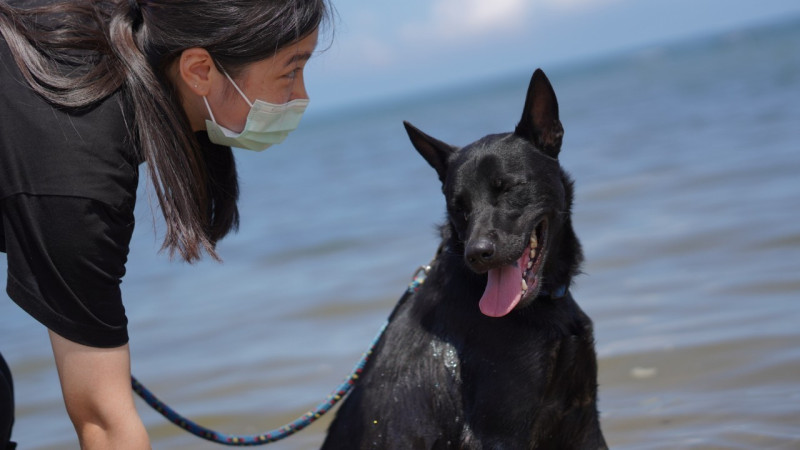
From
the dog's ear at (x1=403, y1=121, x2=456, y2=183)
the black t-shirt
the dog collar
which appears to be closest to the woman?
the black t-shirt

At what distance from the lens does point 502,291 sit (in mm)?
3242

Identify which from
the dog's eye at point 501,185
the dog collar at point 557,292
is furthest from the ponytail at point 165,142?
the dog collar at point 557,292

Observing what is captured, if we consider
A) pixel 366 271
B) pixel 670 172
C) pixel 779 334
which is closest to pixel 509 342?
pixel 779 334

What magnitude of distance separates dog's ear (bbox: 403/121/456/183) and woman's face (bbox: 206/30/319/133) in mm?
668

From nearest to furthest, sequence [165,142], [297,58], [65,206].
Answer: [65,206]
[165,142]
[297,58]

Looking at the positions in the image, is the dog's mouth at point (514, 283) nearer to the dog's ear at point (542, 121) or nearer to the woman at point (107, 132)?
the dog's ear at point (542, 121)

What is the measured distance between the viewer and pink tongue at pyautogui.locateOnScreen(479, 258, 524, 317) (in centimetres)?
319

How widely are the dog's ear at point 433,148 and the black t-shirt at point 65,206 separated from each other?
1362 mm

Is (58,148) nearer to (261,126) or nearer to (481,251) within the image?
(261,126)

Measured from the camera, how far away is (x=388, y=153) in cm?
2247

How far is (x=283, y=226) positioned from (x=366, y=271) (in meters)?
4.18

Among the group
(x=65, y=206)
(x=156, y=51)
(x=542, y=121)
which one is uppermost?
(x=542, y=121)

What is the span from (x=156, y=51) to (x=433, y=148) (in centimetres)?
133

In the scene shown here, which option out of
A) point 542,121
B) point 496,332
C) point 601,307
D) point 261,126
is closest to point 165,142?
point 261,126
